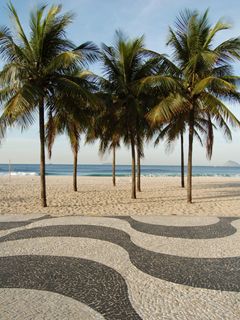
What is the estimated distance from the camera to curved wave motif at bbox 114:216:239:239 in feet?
20.4

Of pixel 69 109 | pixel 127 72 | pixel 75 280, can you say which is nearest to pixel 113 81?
pixel 127 72

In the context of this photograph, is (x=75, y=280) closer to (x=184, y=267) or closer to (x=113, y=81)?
(x=184, y=267)

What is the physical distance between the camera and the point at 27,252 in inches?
195

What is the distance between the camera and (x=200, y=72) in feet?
33.8

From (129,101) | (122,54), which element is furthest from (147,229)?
(122,54)

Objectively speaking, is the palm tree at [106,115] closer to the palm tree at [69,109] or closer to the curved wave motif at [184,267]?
the palm tree at [69,109]

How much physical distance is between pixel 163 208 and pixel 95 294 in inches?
271

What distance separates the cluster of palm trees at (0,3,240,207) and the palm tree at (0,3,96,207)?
0.03m

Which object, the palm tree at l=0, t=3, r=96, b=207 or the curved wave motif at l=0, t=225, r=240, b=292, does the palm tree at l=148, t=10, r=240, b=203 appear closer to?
the palm tree at l=0, t=3, r=96, b=207

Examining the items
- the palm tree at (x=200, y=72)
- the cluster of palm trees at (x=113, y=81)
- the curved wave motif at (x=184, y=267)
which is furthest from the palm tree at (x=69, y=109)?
the curved wave motif at (x=184, y=267)

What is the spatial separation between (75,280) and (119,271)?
66 cm

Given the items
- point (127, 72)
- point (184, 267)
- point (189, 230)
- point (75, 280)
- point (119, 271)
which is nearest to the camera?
point (75, 280)

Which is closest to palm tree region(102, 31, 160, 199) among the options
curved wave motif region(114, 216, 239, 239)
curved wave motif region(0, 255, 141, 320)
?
curved wave motif region(114, 216, 239, 239)

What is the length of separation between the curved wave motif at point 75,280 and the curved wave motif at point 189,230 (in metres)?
2.42
